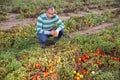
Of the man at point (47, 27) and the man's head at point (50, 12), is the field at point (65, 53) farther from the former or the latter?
the man's head at point (50, 12)

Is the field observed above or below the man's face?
below

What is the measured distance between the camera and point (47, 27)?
8227 mm

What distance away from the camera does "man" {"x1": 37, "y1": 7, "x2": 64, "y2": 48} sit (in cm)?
799

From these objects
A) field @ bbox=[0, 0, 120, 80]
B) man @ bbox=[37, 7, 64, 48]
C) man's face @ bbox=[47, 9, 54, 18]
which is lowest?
field @ bbox=[0, 0, 120, 80]

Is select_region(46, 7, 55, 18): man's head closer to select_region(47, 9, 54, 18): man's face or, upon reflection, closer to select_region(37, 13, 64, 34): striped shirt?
select_region(47, 9, 54, 18): man's face

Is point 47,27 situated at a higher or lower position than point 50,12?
lower

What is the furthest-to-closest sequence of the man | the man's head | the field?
the man, the man's head, the field

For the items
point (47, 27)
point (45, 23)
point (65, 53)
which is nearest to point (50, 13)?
point (45, 23)

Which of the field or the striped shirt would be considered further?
the striped shirt

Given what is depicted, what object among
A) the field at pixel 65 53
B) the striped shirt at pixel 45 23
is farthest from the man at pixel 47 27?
the field at pixel 65 53

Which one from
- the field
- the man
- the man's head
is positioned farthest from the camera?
the man

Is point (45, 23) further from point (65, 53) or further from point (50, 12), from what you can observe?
point (65, 53)

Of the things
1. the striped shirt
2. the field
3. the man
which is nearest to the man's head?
the man

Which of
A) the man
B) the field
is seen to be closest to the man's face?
the man
